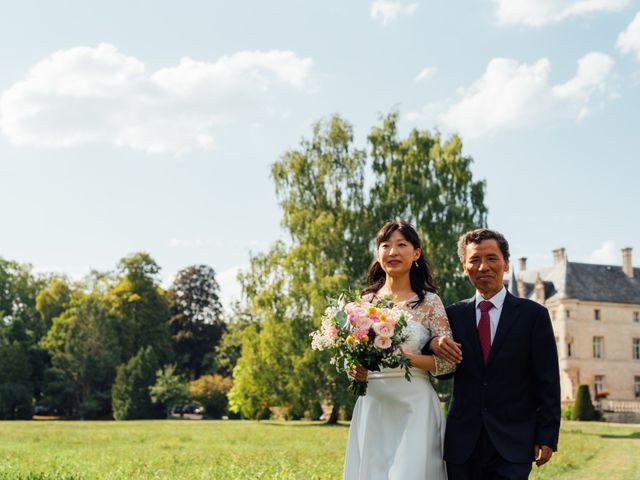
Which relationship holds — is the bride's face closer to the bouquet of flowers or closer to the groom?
the bouquet of flowers

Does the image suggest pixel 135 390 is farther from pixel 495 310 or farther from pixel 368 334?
pixel 495 310

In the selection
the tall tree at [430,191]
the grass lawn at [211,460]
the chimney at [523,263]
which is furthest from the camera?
the chimney at [523,263]

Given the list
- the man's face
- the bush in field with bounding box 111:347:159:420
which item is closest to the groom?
the man's face

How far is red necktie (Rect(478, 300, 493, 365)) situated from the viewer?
5043mm

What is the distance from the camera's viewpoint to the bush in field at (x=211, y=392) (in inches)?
2009

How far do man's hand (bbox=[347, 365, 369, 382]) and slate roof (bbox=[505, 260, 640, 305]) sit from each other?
5738 centimetres

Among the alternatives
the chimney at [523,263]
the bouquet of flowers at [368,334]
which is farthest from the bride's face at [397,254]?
the chimney at [523,263]

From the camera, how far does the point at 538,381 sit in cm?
489

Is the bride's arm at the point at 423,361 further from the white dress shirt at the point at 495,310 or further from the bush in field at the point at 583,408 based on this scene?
the bush in field at the point at 583,408

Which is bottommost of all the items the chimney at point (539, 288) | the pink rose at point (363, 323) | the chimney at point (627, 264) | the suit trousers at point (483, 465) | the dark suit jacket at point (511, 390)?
the suit trousers at point (483, 465)

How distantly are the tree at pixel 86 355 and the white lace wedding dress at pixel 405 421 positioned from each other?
165 ft

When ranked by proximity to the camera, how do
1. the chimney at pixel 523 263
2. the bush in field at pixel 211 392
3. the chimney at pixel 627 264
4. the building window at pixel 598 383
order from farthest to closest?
the chimney at pixel 523 263 → the chimney at pixel 627 264 → the building window at pixel 598 383 → the bush in field at pixel 211 392

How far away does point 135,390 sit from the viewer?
48688 millimetres

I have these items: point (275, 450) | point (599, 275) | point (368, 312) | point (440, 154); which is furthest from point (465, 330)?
point (599, 275)
